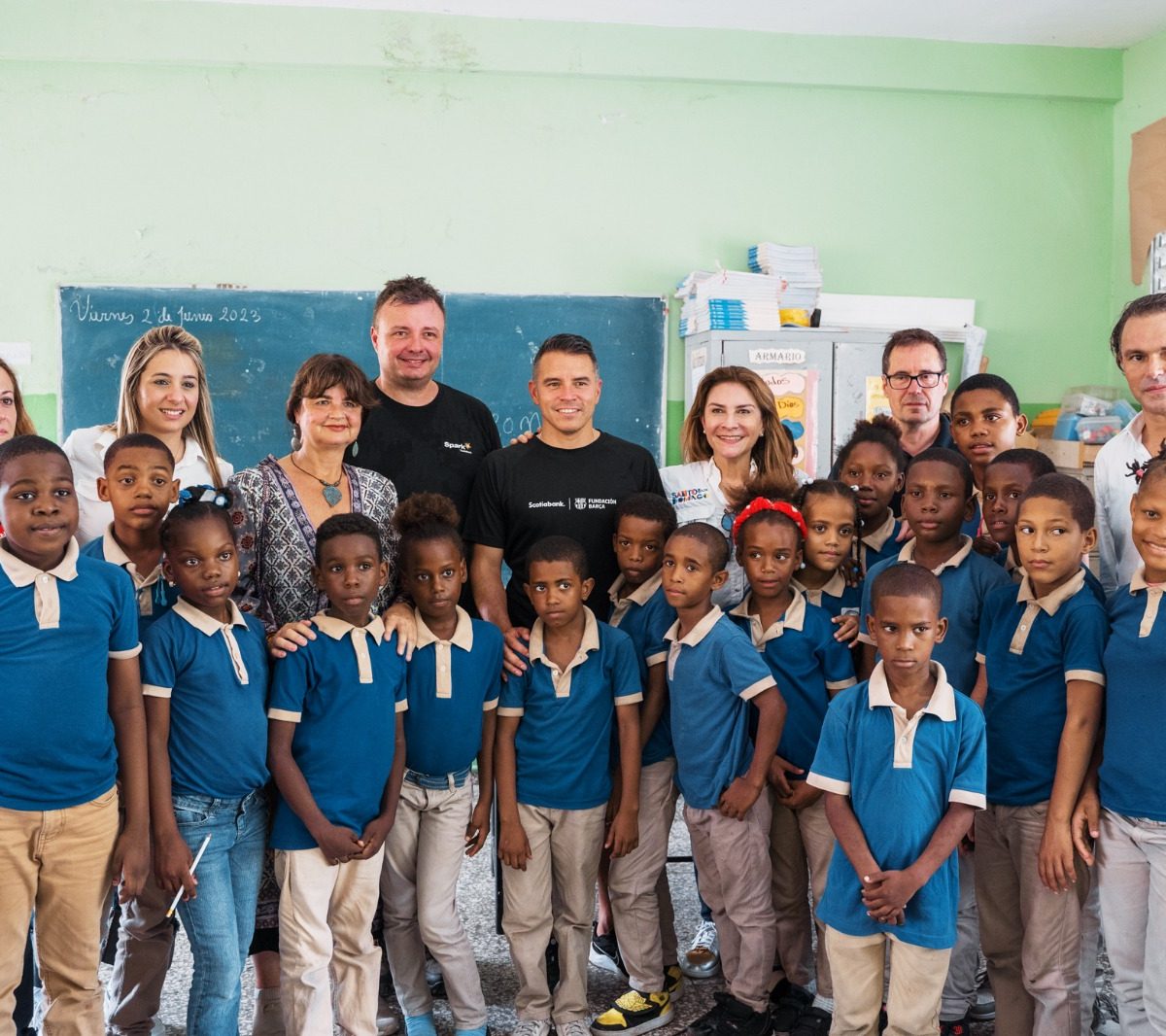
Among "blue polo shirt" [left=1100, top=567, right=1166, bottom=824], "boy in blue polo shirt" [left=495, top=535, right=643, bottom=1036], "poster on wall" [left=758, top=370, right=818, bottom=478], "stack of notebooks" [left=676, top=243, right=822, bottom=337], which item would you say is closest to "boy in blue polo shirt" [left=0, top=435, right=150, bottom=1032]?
"boy in blue polo shirt" [left=495, top=535, right=643, bottom=1036]

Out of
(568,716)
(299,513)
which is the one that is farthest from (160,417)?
Result: (568,716)

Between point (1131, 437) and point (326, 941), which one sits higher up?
point (1131, 437)

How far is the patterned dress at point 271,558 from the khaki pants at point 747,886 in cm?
96

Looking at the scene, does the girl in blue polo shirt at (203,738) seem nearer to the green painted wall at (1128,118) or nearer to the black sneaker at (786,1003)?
the black sneaker at (786,1003)

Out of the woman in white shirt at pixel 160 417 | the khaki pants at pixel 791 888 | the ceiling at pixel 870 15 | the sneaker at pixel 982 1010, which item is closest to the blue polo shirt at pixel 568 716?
the khaki pants at pixel 791 888

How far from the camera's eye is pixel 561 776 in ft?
7.71

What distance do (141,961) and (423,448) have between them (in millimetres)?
1314

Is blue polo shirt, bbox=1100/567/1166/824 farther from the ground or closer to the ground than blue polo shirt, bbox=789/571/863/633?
closer to the ground

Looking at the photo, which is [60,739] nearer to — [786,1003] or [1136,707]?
[786,1003]

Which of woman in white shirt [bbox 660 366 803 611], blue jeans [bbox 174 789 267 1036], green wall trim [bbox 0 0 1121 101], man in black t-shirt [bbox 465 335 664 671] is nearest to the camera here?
blue jeans [bbox 174 789 267 1036]

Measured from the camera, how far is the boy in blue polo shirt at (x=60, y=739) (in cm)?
181

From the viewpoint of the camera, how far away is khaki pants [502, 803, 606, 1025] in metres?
2.36

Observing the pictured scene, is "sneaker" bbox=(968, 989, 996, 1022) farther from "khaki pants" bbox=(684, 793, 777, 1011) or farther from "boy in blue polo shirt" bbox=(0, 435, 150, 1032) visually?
"boy in blue polo shirt" bbox=(0, 435, 150, 1032)

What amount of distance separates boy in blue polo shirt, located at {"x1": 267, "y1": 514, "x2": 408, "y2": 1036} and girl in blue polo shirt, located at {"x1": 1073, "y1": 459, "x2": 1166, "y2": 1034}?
1.36 m
